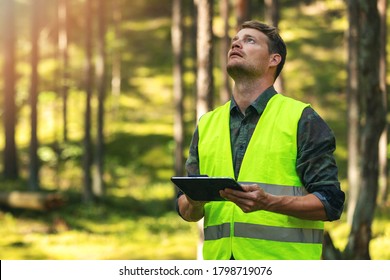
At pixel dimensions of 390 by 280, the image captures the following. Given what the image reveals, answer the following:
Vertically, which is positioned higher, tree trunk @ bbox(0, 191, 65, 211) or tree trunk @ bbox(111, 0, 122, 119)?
tree trunk @ bbox(111, 0, 122, 119)

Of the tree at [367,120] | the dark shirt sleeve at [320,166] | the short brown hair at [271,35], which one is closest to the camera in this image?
the dark shirt sleeve at [320,166]

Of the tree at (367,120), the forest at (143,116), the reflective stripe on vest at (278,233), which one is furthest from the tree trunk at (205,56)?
the reflective stripe on vest at (278,233)

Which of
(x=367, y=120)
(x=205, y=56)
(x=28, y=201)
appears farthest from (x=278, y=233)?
(x=28, y=201)

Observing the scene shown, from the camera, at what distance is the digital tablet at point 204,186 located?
14.4 feet

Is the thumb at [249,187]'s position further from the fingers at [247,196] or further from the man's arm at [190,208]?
the man's arm at [190,208]

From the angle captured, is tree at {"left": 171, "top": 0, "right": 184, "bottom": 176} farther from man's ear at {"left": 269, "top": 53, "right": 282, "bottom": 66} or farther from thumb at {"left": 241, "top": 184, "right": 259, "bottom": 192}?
thumb at {"left": 241, "top": 184, "right": 259, "bottom": 192}

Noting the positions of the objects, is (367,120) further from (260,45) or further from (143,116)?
(143,116)

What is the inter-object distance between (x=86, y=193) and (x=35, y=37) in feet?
20.1

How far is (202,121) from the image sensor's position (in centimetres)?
515

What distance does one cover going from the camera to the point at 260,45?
4957mm

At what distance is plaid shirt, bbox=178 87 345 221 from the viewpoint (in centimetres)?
458

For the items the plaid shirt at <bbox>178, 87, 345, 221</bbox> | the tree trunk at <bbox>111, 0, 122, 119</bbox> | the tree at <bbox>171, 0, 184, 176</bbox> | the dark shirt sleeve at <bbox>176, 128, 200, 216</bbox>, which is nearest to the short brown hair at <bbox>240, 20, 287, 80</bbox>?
the plaid shirt at <bbox>178, 87, 345, 221</bbox>
